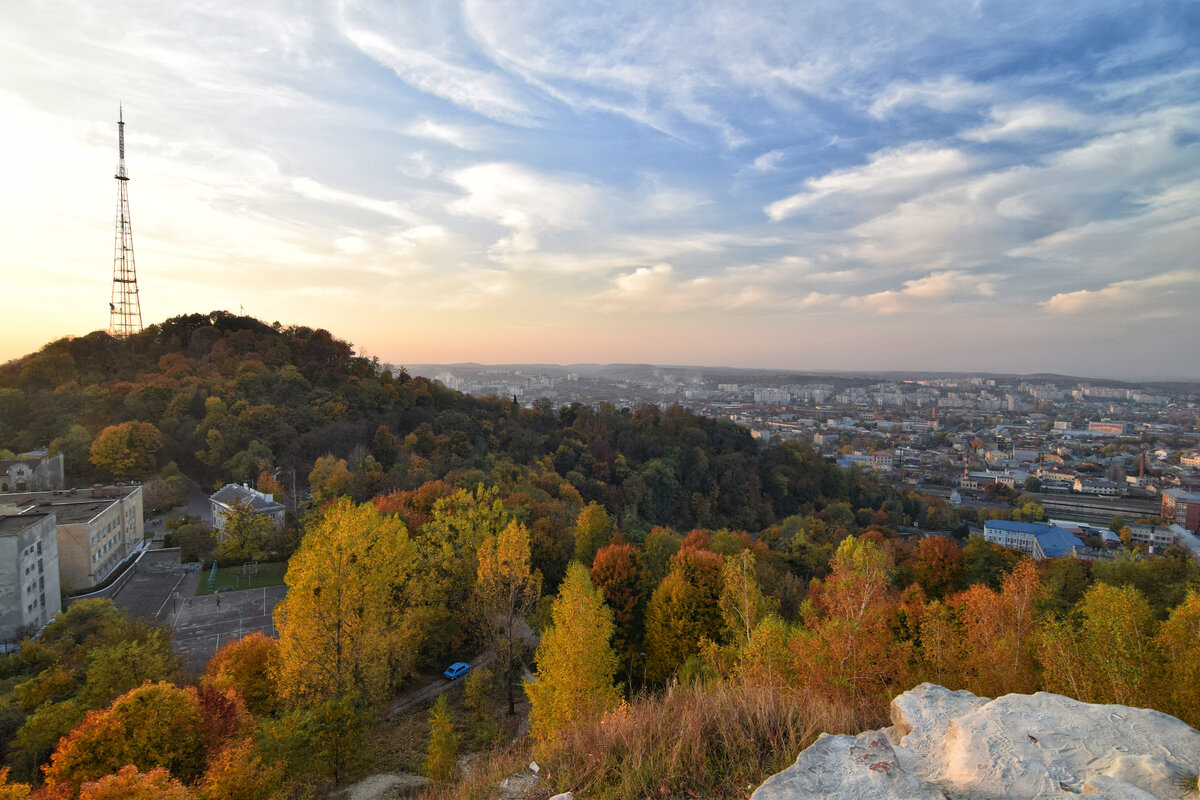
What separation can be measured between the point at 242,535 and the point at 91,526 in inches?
247

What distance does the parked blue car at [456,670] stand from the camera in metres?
20.1

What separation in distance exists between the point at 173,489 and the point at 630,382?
126 metres

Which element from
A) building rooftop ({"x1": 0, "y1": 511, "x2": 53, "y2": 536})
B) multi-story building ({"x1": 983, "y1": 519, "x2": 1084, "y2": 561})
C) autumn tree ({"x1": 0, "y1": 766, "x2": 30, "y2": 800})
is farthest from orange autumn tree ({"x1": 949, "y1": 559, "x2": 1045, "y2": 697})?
building rooftop ({"x1": 0, "y1": 511, "x2": 53, "y2": 536})

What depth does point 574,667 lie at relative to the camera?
12398 mm

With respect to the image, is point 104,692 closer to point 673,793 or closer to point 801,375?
point 673,793

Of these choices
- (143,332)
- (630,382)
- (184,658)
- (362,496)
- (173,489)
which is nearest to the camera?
(184,658)

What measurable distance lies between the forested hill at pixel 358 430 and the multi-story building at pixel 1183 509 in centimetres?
2276

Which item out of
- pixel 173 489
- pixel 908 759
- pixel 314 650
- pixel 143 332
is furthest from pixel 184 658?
pixel 143 332

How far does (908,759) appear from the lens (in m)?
4.97

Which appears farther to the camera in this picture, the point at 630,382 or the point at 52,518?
the point at 630,382

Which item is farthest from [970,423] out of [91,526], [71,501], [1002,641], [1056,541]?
[71,501]

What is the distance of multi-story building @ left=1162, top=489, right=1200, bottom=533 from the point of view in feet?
134

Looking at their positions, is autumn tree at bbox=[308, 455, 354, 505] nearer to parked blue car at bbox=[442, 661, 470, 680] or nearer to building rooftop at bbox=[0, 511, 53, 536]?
building rooftop at bbox=[0, 511, 53, 536]

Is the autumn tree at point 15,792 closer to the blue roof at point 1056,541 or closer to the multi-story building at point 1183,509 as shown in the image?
the blue roof at point 1056,541
